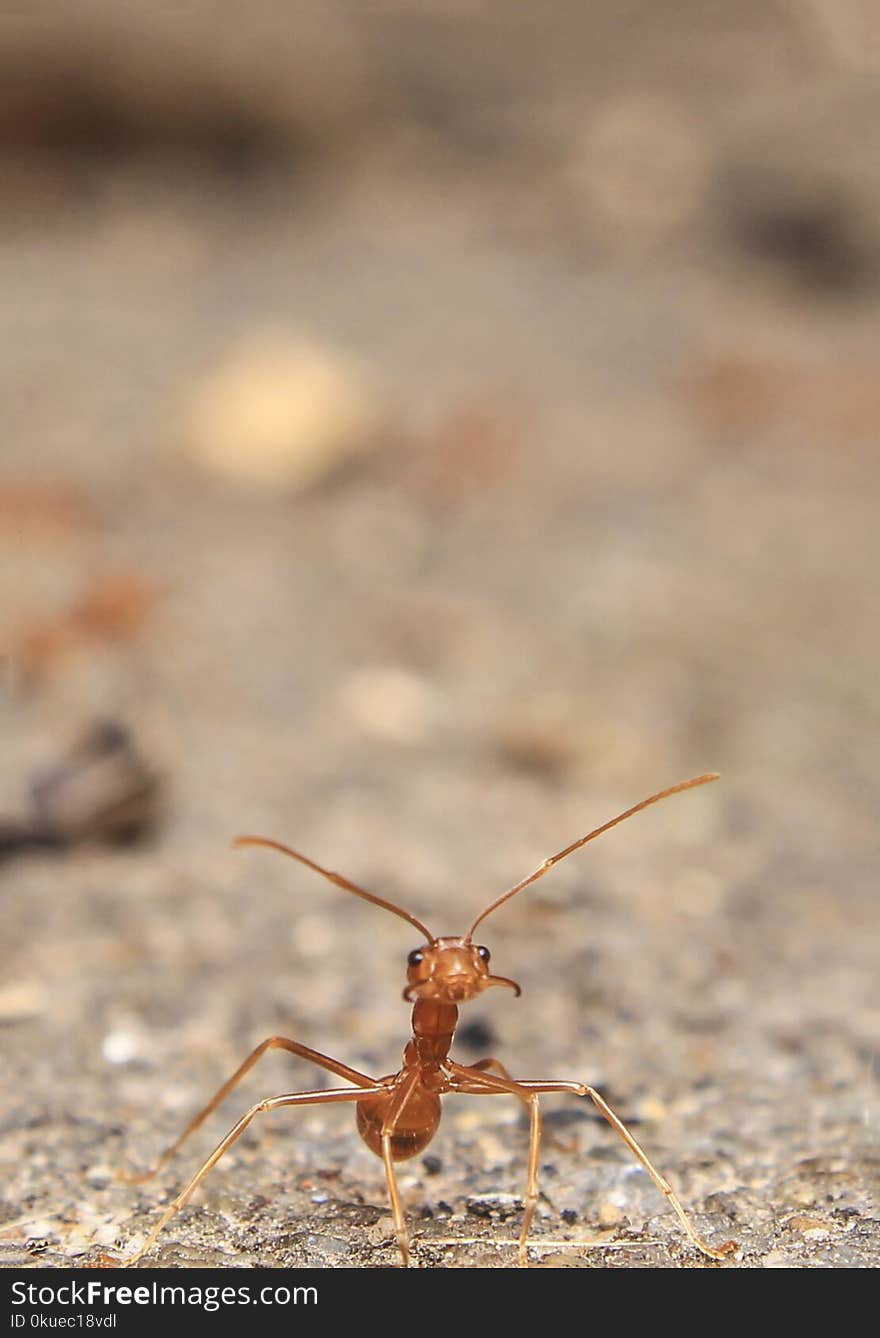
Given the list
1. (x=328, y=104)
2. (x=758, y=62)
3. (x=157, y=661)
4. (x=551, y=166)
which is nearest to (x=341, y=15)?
(x=328, y=104)

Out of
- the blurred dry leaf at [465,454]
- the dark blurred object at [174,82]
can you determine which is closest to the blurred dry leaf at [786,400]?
the blurred dry leaf at [465,454]

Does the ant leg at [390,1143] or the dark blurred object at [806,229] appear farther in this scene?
the dark blurred object at [806,229]

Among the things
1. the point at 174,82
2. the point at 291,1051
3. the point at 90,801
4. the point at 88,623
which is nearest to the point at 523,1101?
the point at 291,1051

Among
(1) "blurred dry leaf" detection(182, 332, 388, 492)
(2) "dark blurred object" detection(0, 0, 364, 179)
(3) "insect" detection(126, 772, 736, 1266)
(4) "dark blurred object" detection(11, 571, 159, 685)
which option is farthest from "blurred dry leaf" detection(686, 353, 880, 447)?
(3) "insect" detection(126, 772, 736, 1266)

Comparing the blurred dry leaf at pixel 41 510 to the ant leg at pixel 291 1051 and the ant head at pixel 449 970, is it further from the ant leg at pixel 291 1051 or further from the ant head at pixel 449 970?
the ant head at pixel 449 970
